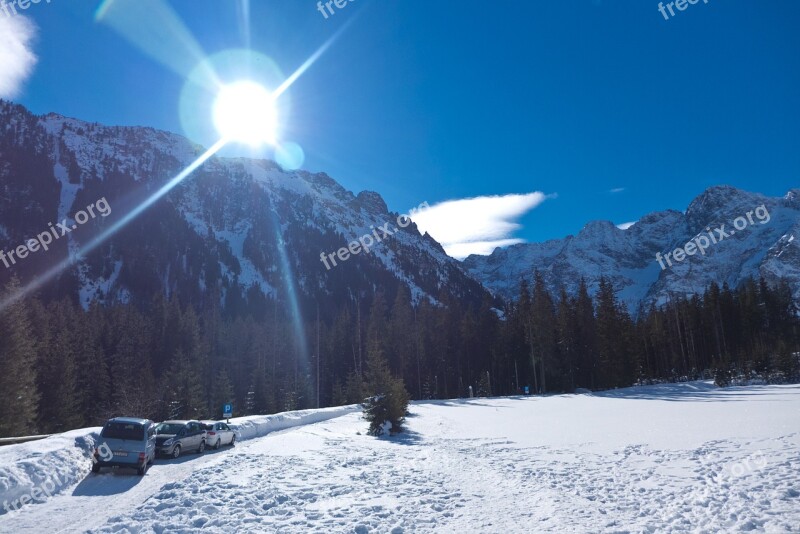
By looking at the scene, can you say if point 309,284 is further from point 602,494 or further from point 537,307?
point 602,494

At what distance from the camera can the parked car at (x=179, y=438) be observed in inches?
790

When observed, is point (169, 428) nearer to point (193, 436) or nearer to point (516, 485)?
point (193, 436)

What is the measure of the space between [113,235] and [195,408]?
146592mm

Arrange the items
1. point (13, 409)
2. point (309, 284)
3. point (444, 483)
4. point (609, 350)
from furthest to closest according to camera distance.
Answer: point (309, 284) → point (609, 350) → point (13, 409) → point (444, 483)

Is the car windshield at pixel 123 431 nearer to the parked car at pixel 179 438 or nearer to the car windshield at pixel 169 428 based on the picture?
the parked car at pixel 179 438

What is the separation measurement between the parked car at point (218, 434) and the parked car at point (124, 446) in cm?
625

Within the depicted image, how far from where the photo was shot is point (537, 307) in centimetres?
6338

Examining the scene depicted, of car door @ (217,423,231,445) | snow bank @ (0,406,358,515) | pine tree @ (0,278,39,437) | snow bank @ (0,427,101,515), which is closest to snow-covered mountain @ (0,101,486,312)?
pine tree @ (0,278,39,437)

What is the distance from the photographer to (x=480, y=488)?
522 inches

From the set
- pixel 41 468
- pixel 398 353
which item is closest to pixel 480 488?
pixel 41 468

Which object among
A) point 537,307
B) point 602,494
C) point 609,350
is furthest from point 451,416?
point 609,350

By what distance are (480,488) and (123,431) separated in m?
12.7

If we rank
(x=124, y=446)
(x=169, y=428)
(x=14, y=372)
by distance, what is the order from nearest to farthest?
(x=124, y=446)
(x=169, y=428)
(x=14, y=372)

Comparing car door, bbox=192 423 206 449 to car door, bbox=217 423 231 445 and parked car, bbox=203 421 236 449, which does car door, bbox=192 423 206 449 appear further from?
car door, bbox=217 423 231 445
